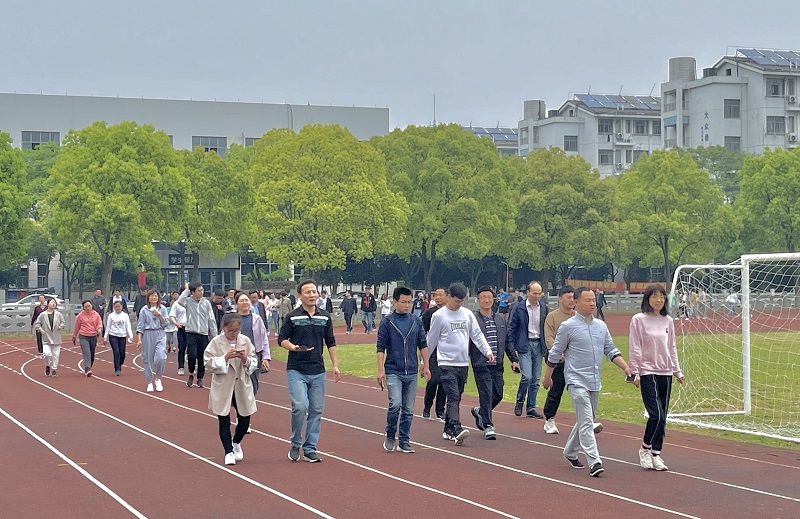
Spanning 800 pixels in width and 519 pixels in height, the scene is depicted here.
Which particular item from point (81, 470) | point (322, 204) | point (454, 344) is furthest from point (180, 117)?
point (81, 470)

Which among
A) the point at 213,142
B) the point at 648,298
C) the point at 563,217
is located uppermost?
the point at 213,142

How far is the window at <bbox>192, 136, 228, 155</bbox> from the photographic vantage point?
94875mm

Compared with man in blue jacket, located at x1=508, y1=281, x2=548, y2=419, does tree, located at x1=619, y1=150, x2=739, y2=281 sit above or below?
above

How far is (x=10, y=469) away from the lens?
12625mm

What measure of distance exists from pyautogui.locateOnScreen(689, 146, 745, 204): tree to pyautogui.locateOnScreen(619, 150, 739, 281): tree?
9030 millimetres

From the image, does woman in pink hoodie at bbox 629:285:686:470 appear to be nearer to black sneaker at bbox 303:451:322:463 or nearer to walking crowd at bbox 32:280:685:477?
walking crowd at bbox 32:280:685:477

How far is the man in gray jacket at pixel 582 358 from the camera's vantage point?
12047 millimetres

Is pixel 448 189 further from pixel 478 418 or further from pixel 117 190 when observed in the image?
pixel 478 418

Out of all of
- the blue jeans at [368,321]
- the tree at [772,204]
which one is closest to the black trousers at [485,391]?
the blue jeans at [368,321]

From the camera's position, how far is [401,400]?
1352 cm

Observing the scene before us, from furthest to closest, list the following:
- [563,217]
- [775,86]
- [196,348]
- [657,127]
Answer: [657,127]
[775,86]
[563,217]
[196,348]

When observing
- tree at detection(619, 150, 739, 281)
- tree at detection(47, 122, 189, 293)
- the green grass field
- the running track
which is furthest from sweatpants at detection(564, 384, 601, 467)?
tree at detection(619, 150, 739, 281)

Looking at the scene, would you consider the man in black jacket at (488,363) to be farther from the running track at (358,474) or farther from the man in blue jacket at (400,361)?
the man in blue jacket at (400,361)

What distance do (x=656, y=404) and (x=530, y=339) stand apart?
4793mm
